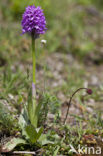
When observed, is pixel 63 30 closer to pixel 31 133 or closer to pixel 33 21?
pixel 33 21

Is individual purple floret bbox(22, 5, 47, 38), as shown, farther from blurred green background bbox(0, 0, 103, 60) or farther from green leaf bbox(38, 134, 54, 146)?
blurred green background bbox(0, 0, 103, 60)

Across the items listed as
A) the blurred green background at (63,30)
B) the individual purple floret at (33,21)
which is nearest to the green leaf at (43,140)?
the individual purple floret at (33,21)

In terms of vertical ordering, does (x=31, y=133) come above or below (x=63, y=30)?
below

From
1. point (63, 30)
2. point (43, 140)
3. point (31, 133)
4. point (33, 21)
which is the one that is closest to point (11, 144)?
point (31, 133)

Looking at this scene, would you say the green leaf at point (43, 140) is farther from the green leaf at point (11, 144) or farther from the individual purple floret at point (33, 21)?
the individual purple floret at point (33, 21)

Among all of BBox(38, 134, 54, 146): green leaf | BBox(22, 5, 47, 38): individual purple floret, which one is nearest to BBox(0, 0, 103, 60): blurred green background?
BBox(22, 5, 47, 38): individual purple floret

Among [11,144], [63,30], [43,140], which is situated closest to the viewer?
[11,144]

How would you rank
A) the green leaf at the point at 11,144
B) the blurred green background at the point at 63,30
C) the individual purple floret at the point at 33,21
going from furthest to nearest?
the blurred green background at the point at 63,30
the individual purple floret at the point at 33,21
the green leaf at the point at 11,144

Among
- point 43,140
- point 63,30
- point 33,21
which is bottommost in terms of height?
point 43,140

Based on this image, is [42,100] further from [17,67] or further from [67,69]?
[67,69]
